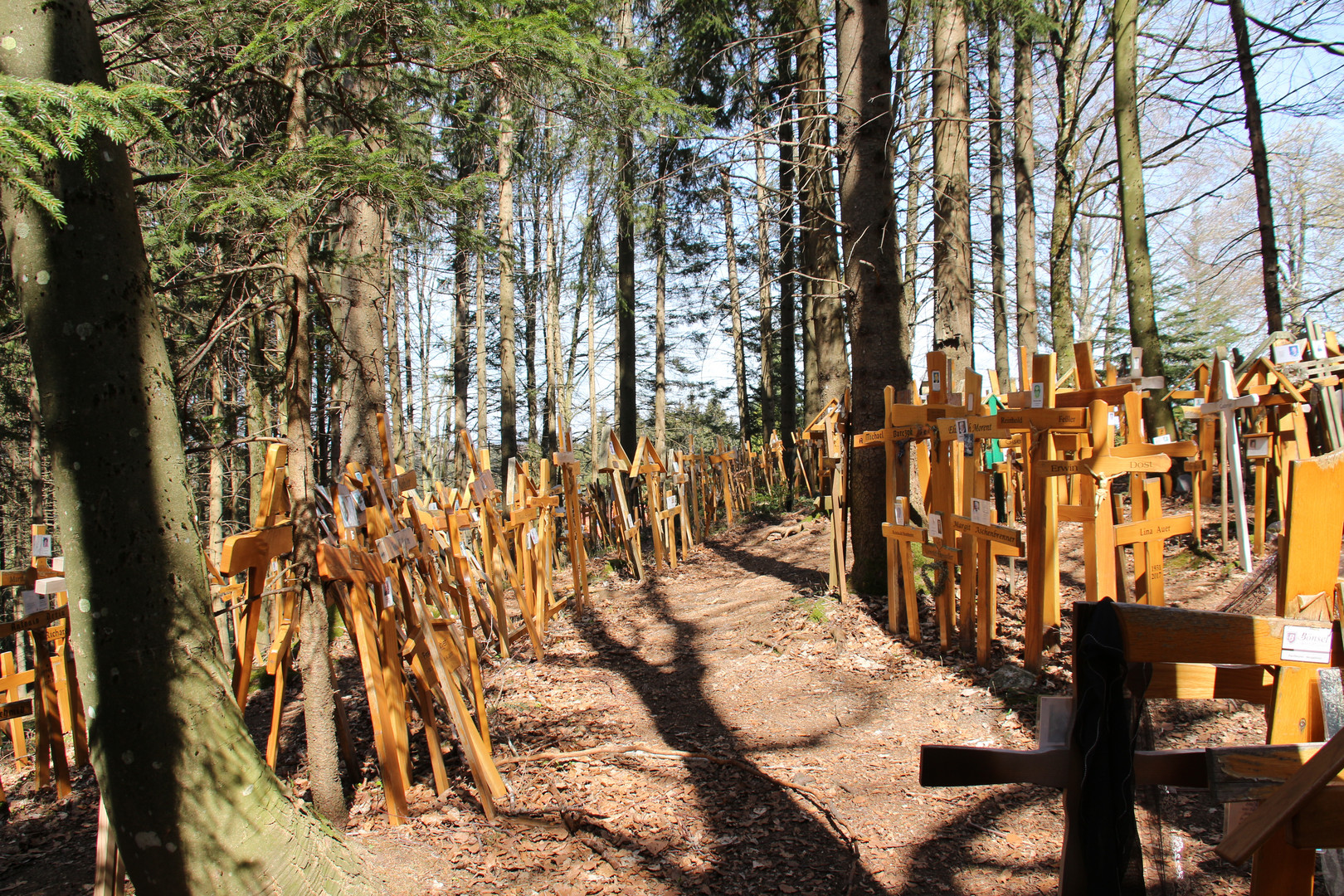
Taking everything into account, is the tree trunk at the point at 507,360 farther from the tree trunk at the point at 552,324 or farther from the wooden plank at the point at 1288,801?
the wooden plank at the point at 1288,801

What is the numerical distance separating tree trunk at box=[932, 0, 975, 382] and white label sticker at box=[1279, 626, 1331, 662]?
6.06 metres

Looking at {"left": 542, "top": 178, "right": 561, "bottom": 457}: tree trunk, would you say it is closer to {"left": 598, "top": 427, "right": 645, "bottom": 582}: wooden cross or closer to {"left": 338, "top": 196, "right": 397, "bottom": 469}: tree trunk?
{"left": 598, "top": 427, "right": 645, "bottom": 582}: wooden cross

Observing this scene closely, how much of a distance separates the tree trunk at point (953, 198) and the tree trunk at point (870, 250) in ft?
5.48

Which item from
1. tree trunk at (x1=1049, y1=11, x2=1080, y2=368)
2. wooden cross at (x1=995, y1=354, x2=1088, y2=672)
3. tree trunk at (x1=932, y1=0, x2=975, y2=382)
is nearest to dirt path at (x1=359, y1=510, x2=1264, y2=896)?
wooden cross at (x1=995, y1=354, x2=1088, y2=672)

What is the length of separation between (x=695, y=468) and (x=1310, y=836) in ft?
41.7

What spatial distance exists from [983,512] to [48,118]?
4.79 m

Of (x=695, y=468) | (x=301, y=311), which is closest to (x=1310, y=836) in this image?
(x=301, y=311)

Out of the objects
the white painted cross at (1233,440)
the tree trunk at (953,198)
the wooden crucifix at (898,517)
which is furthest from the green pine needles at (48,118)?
the white painted cross at (1233,440)

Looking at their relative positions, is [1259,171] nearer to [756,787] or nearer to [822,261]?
[822,261]

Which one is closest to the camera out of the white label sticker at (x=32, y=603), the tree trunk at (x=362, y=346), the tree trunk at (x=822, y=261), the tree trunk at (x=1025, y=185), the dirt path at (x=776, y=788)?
the dirt path at (x=776, y=788)

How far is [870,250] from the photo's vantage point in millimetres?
6270

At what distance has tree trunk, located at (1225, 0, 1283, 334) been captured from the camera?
9070mm

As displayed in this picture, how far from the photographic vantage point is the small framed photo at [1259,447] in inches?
266

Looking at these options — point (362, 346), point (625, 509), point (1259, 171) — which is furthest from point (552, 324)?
point (1259, 171)
